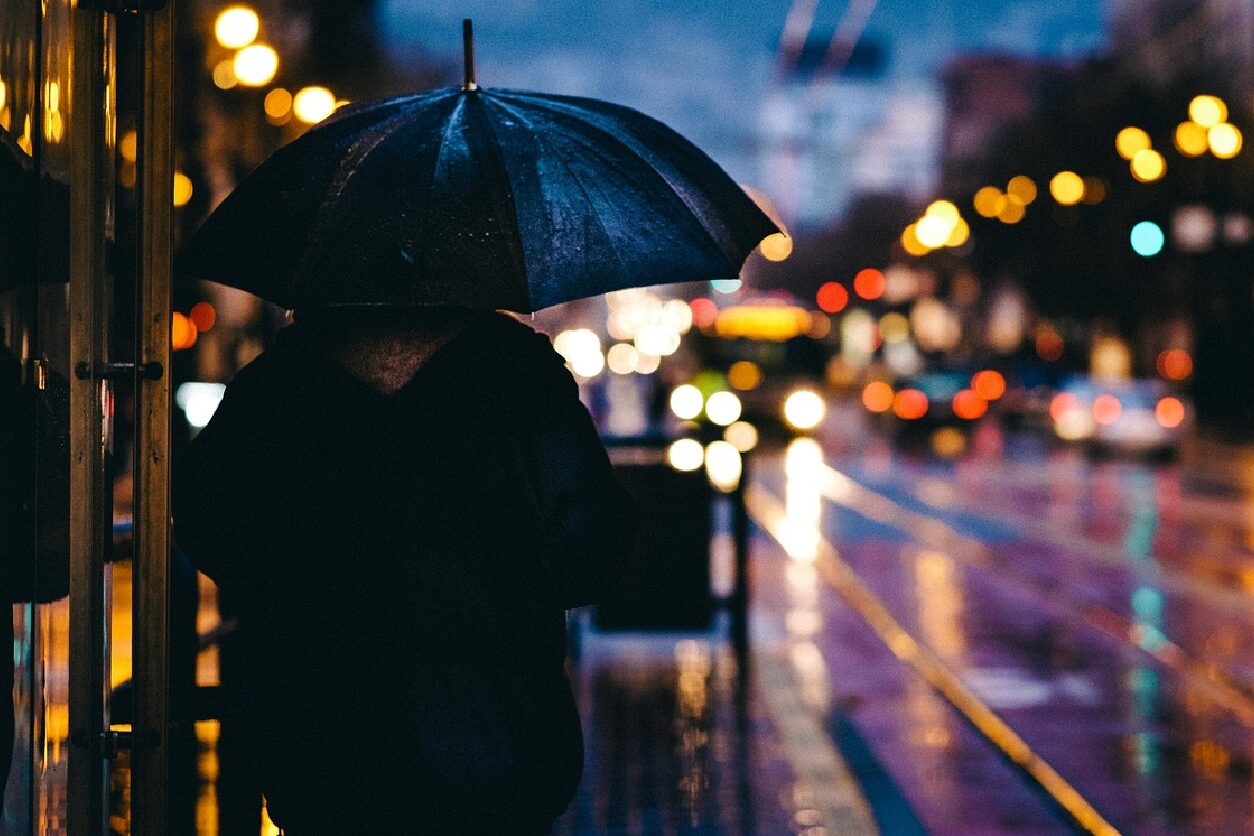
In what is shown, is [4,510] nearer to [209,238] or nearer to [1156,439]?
[209,238]

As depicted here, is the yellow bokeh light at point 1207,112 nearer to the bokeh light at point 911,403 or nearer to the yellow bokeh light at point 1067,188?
the yellow bokeh light at point 1067,188

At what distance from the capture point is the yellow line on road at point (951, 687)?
21.5 ft

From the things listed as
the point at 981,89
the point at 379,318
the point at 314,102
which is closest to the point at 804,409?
the point at 314,102

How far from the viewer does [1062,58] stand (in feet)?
330

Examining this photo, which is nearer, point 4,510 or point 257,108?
point 4,510

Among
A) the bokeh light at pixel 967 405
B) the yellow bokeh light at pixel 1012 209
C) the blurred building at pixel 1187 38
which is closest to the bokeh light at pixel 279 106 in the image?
the bokeh light at pixel 967 405

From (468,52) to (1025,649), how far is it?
7490 mm

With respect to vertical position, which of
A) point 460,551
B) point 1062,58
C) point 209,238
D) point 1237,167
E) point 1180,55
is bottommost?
point 460,551

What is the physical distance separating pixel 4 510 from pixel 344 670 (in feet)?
2.36

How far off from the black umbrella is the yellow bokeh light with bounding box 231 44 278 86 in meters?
12.2

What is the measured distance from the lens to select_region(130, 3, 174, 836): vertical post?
3293mm

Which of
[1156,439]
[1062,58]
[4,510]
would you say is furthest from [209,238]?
[1062,58]

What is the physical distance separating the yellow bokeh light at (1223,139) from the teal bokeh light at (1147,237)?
216 centimetres

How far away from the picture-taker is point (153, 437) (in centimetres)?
330
